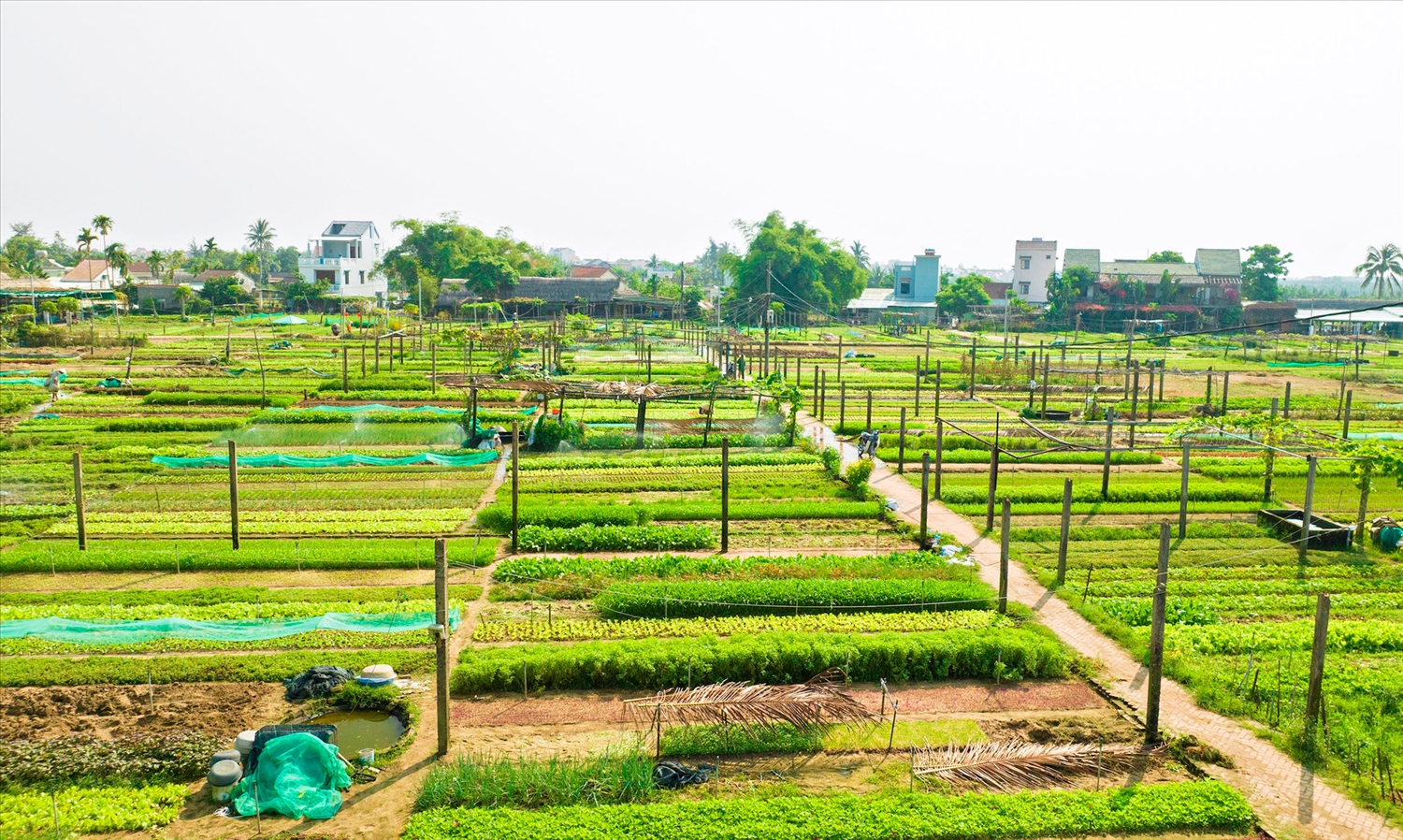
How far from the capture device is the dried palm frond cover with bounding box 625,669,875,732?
13.4 m

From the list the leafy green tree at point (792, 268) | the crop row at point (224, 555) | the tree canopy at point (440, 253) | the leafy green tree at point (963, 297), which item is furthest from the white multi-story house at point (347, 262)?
the crop row at point (224, 555)

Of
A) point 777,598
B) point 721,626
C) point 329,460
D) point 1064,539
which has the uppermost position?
point 1064,539

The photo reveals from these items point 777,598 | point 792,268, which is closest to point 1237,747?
point 777,598

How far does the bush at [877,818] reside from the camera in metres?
11.3

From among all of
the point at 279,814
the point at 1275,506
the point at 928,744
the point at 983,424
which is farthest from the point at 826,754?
the point at 983,424

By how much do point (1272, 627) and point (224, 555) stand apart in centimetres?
1981

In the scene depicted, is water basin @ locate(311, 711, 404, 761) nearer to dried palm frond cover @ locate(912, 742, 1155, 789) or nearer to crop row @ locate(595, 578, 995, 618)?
crop row @ locate(595, 578, 995, 618)

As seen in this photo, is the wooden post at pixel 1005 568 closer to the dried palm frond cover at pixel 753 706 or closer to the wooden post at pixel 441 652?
the dried palm frond cover at pixel 753 706

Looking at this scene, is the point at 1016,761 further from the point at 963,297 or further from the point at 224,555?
the point at 963,297

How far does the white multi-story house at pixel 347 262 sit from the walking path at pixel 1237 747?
9444 centimetres

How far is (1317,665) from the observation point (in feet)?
45.2

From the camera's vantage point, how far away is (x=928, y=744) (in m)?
13.8

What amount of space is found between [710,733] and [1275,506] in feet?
64.0

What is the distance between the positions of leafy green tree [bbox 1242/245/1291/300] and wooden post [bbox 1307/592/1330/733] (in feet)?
324
